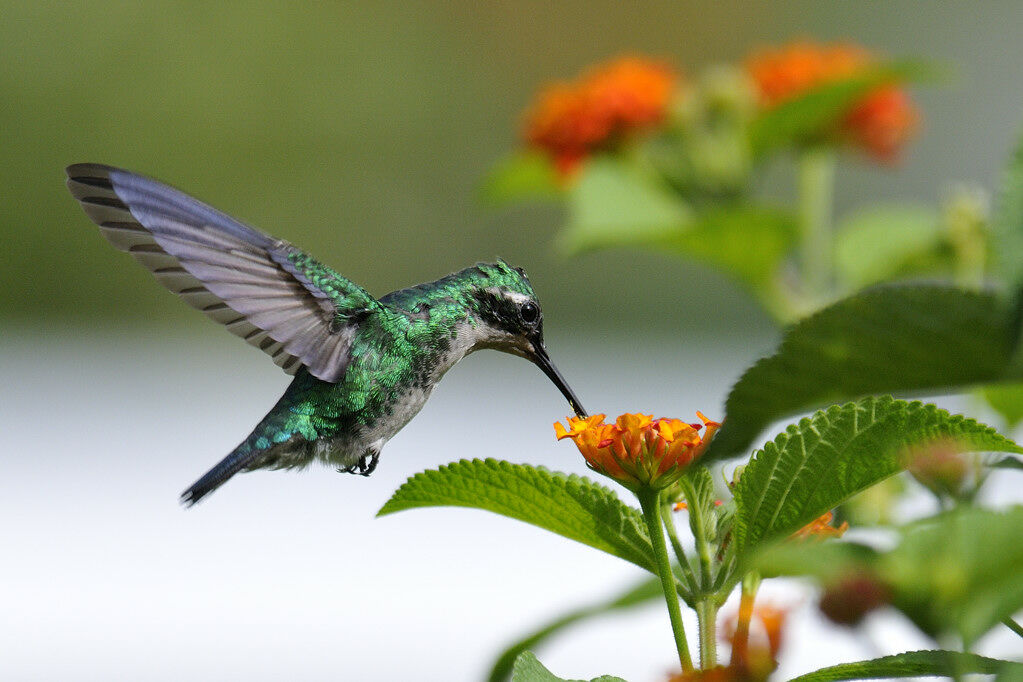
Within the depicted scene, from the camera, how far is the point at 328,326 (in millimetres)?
1487

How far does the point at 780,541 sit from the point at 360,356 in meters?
0.75

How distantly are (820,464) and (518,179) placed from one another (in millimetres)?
1824

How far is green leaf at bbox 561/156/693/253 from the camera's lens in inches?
72.5

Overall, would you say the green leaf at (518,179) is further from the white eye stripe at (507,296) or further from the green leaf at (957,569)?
the green leaf at (957,569)

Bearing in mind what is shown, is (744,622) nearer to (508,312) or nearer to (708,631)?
(708,631)

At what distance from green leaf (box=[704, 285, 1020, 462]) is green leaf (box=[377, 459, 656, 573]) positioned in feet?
0.86

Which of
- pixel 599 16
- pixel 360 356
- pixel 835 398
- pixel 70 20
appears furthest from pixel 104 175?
pixel 599 16

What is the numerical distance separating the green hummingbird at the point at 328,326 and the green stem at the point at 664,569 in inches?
18.8

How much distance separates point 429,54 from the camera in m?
7.32

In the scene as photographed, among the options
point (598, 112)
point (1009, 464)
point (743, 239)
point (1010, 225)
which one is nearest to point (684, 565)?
point (1009, 464)

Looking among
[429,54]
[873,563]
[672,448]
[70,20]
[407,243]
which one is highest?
[429,54]

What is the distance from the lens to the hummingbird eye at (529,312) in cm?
148

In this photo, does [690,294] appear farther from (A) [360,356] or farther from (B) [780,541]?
(B) [780,541]

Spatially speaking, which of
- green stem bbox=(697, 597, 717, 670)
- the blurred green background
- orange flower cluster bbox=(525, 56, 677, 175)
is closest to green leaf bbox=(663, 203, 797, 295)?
orange flower cluster bbox=(525, 56, 677, 175)
